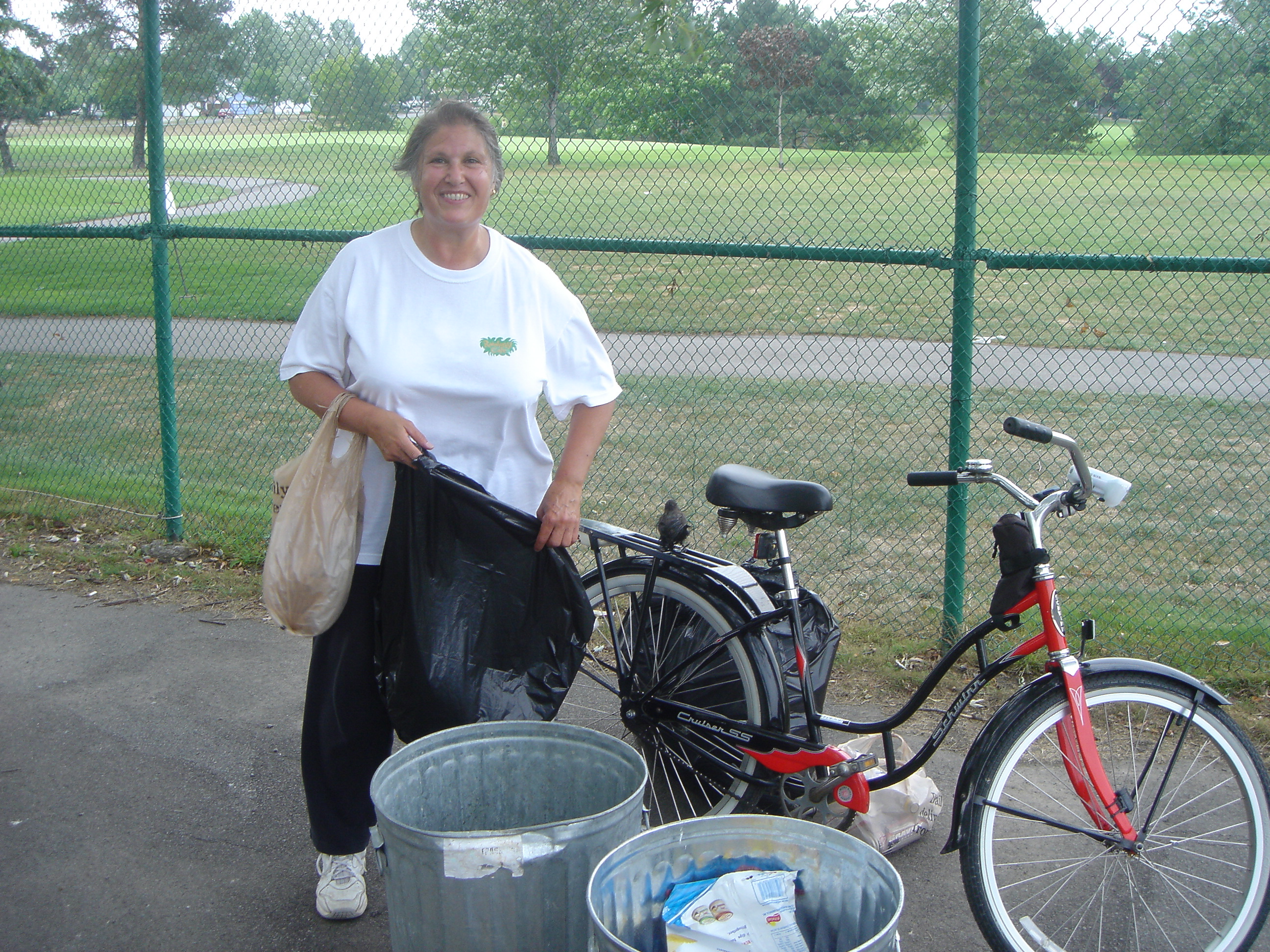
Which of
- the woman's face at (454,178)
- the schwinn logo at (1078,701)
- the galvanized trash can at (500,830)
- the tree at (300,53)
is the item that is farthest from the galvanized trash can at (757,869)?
the tree at (300,53)

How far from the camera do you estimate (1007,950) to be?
263 centimetres

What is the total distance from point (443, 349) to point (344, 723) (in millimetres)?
1047

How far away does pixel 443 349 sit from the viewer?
2.82 meters

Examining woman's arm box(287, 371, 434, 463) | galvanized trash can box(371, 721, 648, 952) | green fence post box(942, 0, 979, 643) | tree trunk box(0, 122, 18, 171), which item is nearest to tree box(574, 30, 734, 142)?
green fence post box(942, 0, 979, 643)

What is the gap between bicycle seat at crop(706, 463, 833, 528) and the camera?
10.0ft

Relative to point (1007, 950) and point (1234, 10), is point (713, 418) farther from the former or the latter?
point (1007, 950)

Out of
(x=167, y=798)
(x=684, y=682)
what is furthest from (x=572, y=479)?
(x=167, y=798)

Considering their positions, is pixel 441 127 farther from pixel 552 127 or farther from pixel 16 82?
pixel 16 82

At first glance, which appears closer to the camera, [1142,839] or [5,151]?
[1142,839]

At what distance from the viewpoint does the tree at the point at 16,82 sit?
6281mm

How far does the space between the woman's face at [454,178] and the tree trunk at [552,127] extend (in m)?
2.03

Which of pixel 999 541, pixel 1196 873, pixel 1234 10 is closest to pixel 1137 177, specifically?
pixel 1234 10

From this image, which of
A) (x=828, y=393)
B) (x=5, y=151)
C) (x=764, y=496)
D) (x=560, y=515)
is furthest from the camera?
(x=828, y=393)

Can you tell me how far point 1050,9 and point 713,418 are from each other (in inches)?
161
